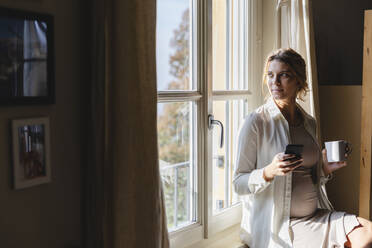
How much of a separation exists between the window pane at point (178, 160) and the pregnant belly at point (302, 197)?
0.51 meters

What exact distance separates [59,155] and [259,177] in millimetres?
924

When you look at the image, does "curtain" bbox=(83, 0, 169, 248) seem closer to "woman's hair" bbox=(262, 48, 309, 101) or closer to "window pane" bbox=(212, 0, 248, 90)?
"woman's hair" bbox=(262, 48, 309, 101)

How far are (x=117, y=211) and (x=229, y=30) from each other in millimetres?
1459

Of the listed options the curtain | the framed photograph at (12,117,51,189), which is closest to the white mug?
the curtain

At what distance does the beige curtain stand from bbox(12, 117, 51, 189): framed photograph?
1.66 metres

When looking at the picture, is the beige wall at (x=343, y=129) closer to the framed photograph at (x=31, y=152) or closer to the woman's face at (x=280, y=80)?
the woman's face at (x=280, y=80)

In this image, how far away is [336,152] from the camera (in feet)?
6.40

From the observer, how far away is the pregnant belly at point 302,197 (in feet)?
6.57

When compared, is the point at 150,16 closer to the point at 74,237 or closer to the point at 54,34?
the point at 54,34

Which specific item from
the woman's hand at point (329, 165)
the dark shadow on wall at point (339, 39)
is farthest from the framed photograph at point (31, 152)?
the dark shadow on wall at point (339, 39)

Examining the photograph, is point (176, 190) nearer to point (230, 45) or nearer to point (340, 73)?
point (230, 45)

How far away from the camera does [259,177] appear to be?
1.88 metres

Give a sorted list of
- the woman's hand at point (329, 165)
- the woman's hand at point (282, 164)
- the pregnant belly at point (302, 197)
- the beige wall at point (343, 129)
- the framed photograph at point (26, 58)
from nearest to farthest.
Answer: the framed photograph at point (26, 58)
the woman's hand at point (282, 164)
the pregnant belly at point (302, 197)
the woman's hand at point (329, 165)
the beige wall at point (343, 129)

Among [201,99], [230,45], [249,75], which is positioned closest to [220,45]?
[230,45]
